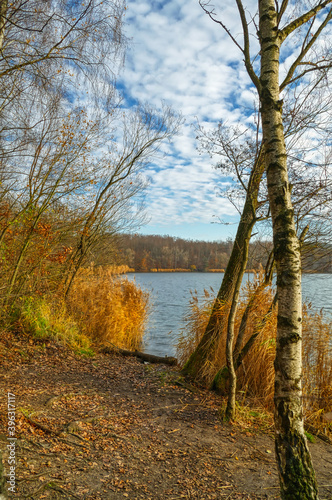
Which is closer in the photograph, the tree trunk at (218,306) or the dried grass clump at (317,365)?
the dried grass clump at (317,365)

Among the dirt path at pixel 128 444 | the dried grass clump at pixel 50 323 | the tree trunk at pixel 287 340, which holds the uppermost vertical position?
the tree trunk at pixel 287 340

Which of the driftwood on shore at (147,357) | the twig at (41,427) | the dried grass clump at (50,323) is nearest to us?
the twig at (41,427)

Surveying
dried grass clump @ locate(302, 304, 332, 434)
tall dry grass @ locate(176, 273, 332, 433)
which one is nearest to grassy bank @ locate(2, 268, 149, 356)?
tall dry grass @ locate(176, 273, 332, 433)

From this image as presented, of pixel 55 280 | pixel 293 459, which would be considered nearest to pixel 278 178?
pixel 293 459

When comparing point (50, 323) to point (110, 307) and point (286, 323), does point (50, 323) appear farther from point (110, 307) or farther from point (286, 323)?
point (286, 323)

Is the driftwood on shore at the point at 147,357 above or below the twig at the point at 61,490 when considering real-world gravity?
below

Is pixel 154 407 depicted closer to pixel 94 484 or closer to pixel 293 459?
pixel 94 484

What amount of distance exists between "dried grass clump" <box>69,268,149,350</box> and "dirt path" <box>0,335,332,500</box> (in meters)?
2.89

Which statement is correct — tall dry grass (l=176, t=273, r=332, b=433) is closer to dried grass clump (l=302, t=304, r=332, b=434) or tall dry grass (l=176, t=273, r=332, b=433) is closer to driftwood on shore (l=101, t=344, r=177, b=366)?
dried grass clump (l=302, t=304, r=332, b=434)

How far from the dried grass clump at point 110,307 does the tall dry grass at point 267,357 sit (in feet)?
11.3

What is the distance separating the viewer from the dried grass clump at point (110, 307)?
8.12 metres

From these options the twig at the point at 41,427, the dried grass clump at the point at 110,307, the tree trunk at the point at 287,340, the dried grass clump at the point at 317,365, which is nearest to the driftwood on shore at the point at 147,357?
the dried grass clump at the point at 110,307

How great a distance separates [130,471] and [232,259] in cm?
331

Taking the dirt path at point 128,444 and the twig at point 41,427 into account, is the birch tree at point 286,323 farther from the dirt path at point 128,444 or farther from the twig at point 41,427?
the twig at point 41,427
